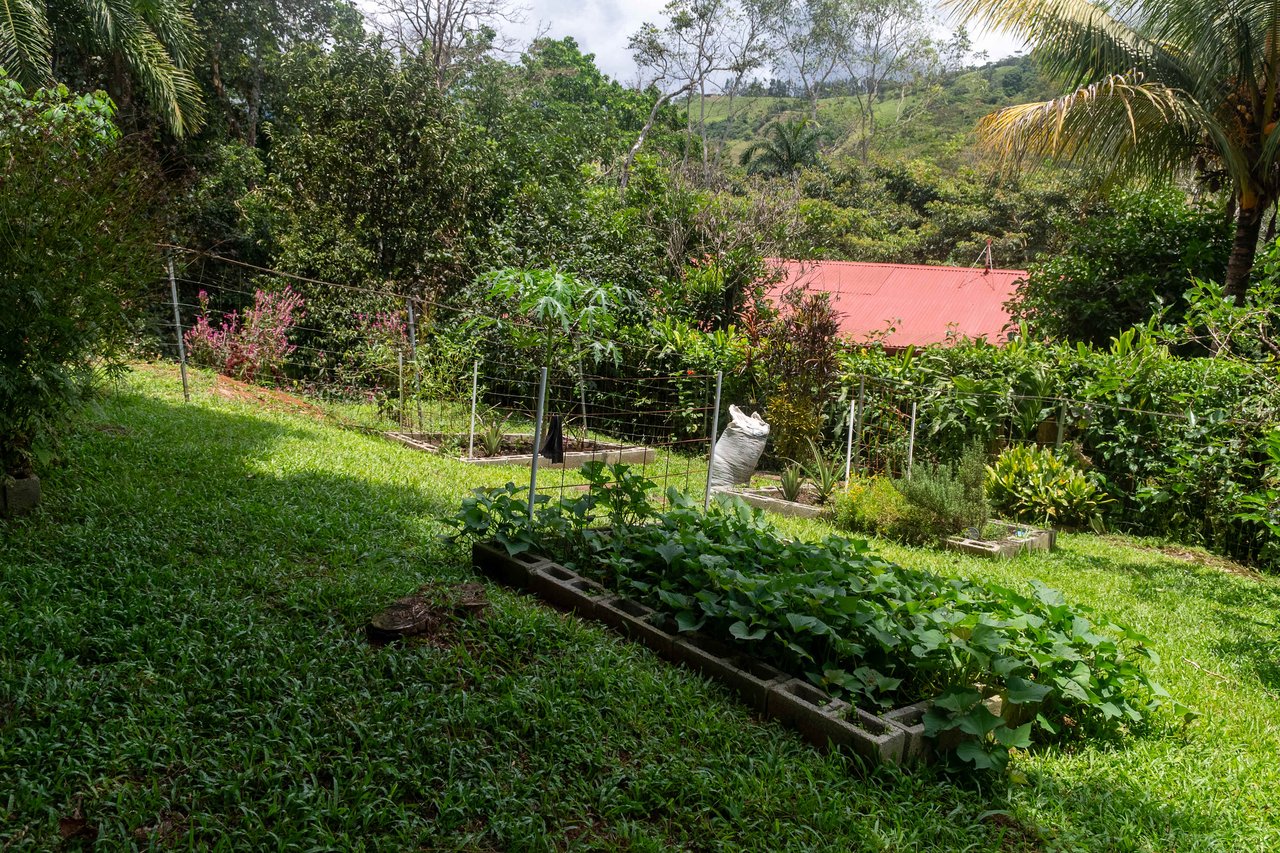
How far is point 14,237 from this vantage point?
407 centimetres

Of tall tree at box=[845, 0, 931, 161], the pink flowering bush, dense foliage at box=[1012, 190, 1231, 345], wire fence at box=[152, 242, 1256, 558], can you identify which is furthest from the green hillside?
the pink flowering bush

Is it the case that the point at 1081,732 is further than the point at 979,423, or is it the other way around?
the point at 979,423

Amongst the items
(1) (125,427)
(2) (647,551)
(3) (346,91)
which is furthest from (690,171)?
(2) (647,551)

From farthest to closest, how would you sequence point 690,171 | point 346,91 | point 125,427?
point 690,171, point 346,91, point 125,427

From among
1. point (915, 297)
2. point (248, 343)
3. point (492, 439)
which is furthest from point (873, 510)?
point (915, 297)

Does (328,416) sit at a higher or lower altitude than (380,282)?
lower

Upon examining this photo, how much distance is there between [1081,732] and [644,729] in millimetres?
1980

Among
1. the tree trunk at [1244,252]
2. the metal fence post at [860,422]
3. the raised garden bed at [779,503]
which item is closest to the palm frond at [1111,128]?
the tree trunk at [1244,252]

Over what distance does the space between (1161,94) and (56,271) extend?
1105 cm

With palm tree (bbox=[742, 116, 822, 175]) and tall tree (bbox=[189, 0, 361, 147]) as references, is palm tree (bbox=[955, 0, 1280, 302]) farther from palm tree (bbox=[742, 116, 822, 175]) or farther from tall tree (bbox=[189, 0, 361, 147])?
palm tree (bbox=[742, 116, 822, 175])

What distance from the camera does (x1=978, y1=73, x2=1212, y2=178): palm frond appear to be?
32.3 feet

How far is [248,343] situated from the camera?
1105 cm

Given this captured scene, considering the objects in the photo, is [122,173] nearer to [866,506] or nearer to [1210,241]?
[866,506]

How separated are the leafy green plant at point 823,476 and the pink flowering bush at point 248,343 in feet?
23.1
